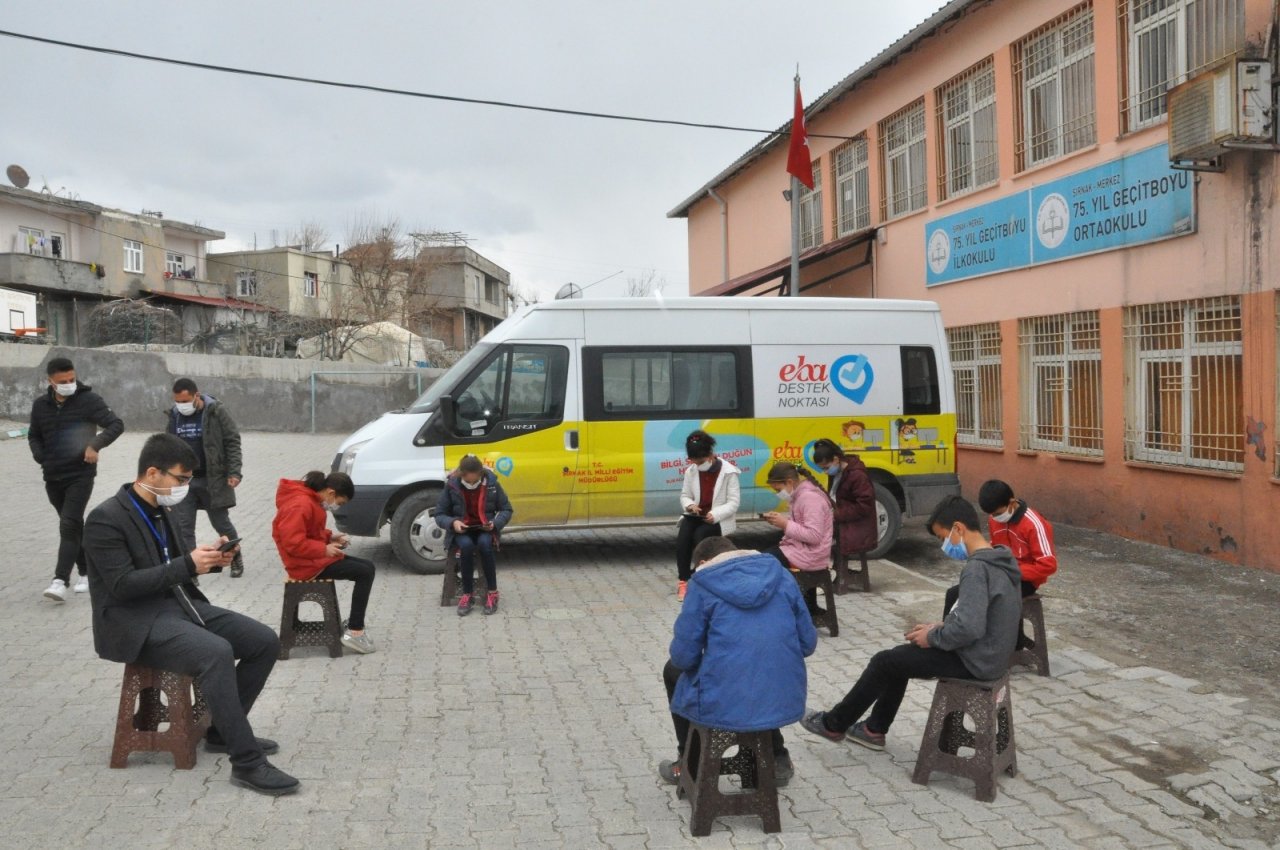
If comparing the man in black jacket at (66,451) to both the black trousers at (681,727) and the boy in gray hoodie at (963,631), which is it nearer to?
the black trousers at (681,727)

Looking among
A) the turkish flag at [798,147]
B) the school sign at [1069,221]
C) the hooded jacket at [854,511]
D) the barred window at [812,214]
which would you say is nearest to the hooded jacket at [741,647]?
the hooded jacket at [854,511]

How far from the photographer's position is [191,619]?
5.08 meters

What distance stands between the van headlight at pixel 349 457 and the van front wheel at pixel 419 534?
0.59 metres

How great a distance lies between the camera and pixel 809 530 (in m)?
7.65

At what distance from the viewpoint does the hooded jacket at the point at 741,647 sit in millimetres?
4238

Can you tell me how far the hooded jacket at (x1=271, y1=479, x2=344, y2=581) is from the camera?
705 cm

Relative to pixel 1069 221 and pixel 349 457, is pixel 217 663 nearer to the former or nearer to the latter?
pixel 349 457

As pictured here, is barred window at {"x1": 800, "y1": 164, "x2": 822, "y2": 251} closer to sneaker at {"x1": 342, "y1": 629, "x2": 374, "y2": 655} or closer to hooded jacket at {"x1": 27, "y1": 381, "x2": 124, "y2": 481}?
hooded jacket at {"x1": 27, "y1": 381, "x2": 124, "y2": 481}

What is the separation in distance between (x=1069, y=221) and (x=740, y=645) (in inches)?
396

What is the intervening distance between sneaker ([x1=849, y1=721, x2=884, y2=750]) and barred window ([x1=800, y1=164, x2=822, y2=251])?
1642cm

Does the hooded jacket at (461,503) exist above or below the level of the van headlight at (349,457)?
below

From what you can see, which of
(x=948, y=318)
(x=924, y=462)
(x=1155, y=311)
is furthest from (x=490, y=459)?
(x=948, y=318)

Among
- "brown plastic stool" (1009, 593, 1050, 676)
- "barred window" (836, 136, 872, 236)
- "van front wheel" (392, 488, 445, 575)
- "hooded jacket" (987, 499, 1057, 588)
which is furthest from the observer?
"barred window" (836, 136, 872, 236)

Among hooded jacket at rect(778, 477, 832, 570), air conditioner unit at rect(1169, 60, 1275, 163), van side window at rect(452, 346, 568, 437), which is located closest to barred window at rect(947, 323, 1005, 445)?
air conditioner unit at rect(1169, 60, 1275, 163)
